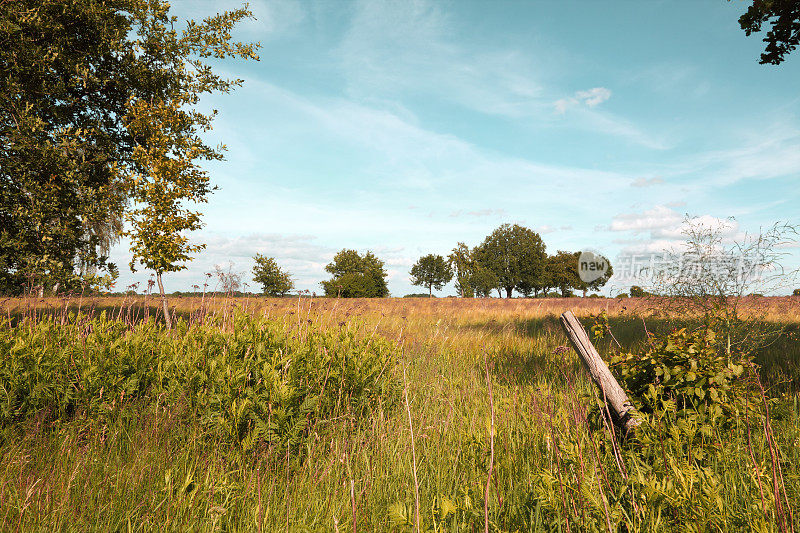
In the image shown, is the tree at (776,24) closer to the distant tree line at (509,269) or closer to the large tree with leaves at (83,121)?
the large tree with leaves at (83,121)

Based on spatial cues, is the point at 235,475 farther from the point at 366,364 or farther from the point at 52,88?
the point at 52,88

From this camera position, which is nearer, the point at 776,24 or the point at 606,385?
the point at 606,385

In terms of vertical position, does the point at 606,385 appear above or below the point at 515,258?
below

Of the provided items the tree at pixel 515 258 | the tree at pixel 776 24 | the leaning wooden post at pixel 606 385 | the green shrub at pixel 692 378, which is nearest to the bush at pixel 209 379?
the leaning wooden post at pixel 606 385

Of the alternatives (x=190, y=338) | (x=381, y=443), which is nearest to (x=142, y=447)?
(x=190, y=338)

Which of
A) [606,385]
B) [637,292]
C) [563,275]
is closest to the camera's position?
[606,385]

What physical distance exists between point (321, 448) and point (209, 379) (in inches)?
52.3

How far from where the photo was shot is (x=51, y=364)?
421 cm

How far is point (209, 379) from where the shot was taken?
404 cm

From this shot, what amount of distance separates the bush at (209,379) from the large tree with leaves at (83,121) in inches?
175

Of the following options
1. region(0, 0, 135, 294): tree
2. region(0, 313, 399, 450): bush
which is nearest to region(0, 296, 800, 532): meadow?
region(0, 313, 399, 450): bush

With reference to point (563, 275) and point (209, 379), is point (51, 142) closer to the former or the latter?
point (209, 379)

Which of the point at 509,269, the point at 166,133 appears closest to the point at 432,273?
the point at 509,269

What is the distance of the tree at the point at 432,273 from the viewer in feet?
276
